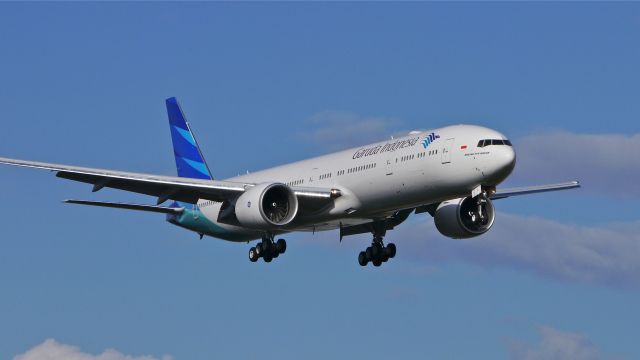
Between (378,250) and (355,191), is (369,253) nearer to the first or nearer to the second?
(378,250)

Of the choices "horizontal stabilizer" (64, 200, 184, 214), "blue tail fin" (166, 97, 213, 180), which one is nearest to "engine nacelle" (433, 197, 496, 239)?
"horizontal stabilizer" (64, 200, 184, 214)

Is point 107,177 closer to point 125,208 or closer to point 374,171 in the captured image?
point 125,208

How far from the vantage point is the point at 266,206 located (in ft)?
190

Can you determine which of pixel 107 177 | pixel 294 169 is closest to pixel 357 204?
pixel 294 169

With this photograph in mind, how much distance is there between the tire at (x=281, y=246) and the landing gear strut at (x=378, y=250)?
13.2 feet

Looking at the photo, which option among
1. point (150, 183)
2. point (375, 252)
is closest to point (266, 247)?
point (375, 252)

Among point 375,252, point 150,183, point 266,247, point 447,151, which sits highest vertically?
point 447,151

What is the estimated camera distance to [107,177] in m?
58.0

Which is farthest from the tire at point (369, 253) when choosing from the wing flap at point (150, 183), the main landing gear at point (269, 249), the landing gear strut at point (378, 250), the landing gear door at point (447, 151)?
the landing gear door at point (447, 151)

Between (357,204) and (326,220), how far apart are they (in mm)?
2295

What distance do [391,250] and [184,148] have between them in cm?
1514

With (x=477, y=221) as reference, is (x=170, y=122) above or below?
above

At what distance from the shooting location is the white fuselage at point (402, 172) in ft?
174

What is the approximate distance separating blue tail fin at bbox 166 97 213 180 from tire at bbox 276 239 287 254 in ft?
32.5
